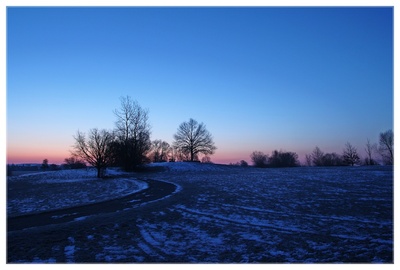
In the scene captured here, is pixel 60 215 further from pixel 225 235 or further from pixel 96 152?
pixel 96 152

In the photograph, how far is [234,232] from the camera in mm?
9031

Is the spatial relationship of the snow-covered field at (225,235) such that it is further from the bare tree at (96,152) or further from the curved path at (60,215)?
the bare tree at (96,152)

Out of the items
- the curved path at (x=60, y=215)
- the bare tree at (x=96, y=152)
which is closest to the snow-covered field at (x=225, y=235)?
the curved path at (x=60, y=215)

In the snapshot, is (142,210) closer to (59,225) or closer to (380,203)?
(59,225)

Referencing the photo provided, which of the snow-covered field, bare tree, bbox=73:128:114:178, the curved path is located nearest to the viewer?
the snow-covered field

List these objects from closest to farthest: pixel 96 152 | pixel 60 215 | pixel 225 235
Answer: pixel 225 235
pixel 60 215
pixel 96 152

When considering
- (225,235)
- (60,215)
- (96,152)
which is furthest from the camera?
(96,152)

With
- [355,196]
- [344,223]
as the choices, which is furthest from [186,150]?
[344,223]

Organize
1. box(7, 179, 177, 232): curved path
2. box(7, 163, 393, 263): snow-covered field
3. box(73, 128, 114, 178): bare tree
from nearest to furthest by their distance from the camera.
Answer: box(7, 163, 393, 263): snow-covered field → box(7, 179, 177, 232): curved path → box(73, 128, 114, 178): bare tree

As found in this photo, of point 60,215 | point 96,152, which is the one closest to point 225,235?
point 60,215

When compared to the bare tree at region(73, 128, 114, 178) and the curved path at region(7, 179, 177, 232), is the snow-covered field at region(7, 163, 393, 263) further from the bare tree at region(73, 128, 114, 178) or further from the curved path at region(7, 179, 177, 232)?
the bare tree at region(73, 128, 114, 178)

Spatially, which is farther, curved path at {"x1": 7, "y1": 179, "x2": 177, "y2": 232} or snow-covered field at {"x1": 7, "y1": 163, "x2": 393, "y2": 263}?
curved path at {"x1": 7, "y1": 179, "x2": 177, "y2": 232}

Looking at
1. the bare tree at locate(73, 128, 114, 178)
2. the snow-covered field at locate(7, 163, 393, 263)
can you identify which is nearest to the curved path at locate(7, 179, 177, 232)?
the snow-covered field at locate(7, 163, 393, 263)

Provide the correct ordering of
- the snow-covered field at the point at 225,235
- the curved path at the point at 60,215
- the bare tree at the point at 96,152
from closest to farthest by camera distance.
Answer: the snow-covered field at the point at 225,235, the curved path at the point at 60,215, the bare tree at the point at 96,152
